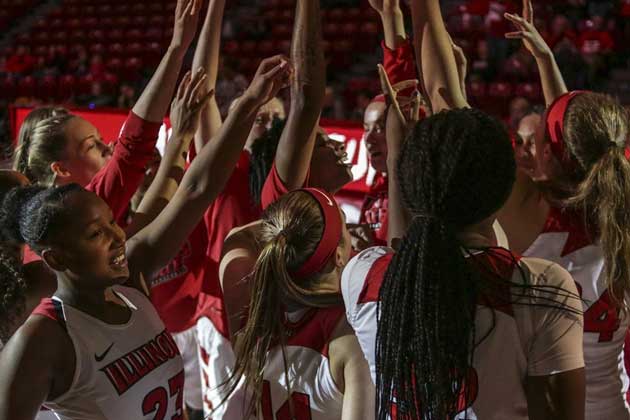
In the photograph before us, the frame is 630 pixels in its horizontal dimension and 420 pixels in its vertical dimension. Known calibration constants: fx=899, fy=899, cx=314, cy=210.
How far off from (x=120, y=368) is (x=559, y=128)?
1300 mm

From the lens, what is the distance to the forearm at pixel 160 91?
269 cm

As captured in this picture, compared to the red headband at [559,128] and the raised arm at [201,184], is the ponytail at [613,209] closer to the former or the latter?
the red headband at [559,128]

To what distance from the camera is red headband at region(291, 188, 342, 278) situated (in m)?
2.02

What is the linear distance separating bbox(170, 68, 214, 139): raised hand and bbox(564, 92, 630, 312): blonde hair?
1056 mm

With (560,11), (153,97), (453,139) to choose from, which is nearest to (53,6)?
(560,11)

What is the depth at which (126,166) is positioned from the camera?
8.66 feet

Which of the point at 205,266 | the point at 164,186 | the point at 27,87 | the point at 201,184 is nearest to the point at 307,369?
the point at 201,184

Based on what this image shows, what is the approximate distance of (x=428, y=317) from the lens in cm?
159

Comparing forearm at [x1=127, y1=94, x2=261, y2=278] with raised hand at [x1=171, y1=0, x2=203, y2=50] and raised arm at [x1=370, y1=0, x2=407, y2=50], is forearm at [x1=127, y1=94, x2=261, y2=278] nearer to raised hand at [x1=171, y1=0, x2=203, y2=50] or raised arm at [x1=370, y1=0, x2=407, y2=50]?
raised hand at [x1=171, y1=0, x2=203, y2=50]

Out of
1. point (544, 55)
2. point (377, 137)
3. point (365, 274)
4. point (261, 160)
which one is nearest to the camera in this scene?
point (365, 274)

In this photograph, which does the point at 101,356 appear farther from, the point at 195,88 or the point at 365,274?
the point at 195,88

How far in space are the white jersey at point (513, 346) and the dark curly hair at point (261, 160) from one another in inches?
69.5

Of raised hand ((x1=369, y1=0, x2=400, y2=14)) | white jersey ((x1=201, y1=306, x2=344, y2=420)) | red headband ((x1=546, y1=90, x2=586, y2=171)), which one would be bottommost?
white jersey ((x1=201, y1=306, x2=344, y2=420))

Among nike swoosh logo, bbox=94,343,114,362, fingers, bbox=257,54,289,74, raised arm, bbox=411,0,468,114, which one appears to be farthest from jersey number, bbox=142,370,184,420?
raised arm, bbox=411,0,468,114
